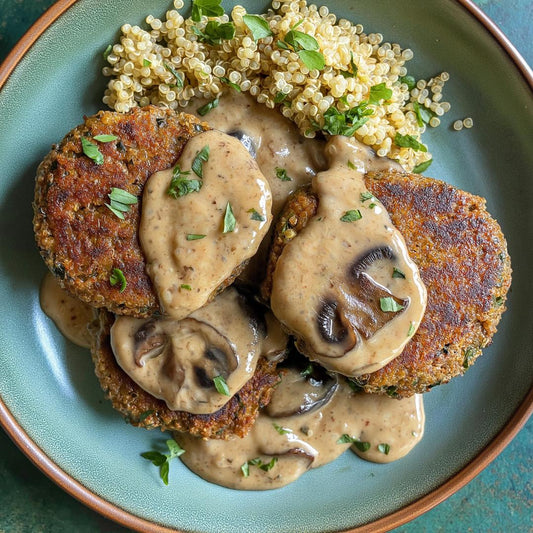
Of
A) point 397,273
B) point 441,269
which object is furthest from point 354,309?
point 441,269

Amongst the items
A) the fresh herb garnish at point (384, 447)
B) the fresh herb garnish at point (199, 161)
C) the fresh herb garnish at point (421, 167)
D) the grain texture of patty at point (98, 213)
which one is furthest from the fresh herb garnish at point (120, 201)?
the fresh herb garnish at point (384, 447)

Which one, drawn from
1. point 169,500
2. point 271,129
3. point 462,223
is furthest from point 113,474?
point 462,223

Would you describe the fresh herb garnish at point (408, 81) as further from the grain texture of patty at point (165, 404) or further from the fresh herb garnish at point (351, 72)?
the grain texture of patty at point (165, 404)

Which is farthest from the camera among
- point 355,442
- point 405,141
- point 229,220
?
point 355,442

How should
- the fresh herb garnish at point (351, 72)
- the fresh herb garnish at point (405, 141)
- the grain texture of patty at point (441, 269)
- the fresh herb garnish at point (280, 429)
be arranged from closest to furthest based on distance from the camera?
the grain texture of patty at point (441, 269) < the fresh herb garnish at point (351, 72) < the fresh herb garnish at point (405, 141) < the fresh herb garnish at point (280, 429)

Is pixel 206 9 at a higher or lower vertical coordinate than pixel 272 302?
higher

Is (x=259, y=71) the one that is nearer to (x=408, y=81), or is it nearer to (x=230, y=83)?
(x=230, y=83)

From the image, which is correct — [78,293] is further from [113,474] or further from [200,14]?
[200,14]
